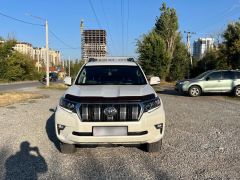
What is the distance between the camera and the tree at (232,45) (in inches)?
1306

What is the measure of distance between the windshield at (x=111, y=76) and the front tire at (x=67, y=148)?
1574 millimetres

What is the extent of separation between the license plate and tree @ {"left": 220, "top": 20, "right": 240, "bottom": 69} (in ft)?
95.6

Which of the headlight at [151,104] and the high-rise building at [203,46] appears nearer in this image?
→ the headlight at [151,104]

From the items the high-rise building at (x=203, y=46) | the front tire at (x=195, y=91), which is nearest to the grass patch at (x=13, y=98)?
the front tire at (x=195, y=91)

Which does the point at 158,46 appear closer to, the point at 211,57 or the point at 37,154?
the point at 211,57

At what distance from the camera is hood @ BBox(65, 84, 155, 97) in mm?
5969

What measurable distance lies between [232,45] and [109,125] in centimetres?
3058

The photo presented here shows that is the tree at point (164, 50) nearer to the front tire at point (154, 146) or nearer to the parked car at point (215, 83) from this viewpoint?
the parked car at point (215, 83)

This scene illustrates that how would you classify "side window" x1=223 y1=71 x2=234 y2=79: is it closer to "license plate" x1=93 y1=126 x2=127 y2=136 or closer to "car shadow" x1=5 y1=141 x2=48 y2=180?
"car shadow" x1=5 y1=141 x2=48 y2=180

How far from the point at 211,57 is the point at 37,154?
46672 mm

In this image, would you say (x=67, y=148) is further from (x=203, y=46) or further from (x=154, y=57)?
(x=203, y=46)

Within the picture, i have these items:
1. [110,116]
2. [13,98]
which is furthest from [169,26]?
[110,116]

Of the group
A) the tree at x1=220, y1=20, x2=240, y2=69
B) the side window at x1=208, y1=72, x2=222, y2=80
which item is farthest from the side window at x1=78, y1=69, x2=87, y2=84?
→ the tree at x1=220, y1=20, x2=240, y2=69

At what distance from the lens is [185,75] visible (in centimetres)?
4906
